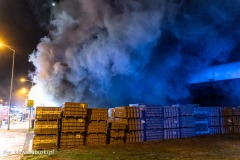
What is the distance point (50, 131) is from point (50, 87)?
16.2 meters

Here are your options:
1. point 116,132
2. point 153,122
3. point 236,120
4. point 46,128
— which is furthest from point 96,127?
point 236,120

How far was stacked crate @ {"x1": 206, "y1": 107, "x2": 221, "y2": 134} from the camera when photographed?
19.6m

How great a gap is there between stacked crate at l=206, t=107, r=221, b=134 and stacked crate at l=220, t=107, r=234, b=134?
466 mm

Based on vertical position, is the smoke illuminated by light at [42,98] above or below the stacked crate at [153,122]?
above

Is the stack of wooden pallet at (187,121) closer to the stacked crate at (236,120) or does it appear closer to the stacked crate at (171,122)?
the stacked crate at (171,122)

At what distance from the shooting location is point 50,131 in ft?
43.1

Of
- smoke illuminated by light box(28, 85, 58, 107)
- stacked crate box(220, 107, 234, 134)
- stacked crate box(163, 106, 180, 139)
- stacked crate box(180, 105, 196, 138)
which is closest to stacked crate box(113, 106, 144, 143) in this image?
stacked crate box(163, 106, 180, 139)

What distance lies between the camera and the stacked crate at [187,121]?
17578 millimetres

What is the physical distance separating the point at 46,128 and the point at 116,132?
14.4 ft

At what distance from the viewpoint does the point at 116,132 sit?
49.2 feet

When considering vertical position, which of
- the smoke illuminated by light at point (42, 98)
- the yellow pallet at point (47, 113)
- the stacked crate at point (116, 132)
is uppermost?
the smoke illuminated by light at point (42, 98)

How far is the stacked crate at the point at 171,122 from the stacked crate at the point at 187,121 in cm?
40

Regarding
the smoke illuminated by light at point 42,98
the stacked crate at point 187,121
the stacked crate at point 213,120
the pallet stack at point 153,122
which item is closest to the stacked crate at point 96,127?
the pallet stack at point 153,122

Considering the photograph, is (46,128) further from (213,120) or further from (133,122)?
(213,120)
